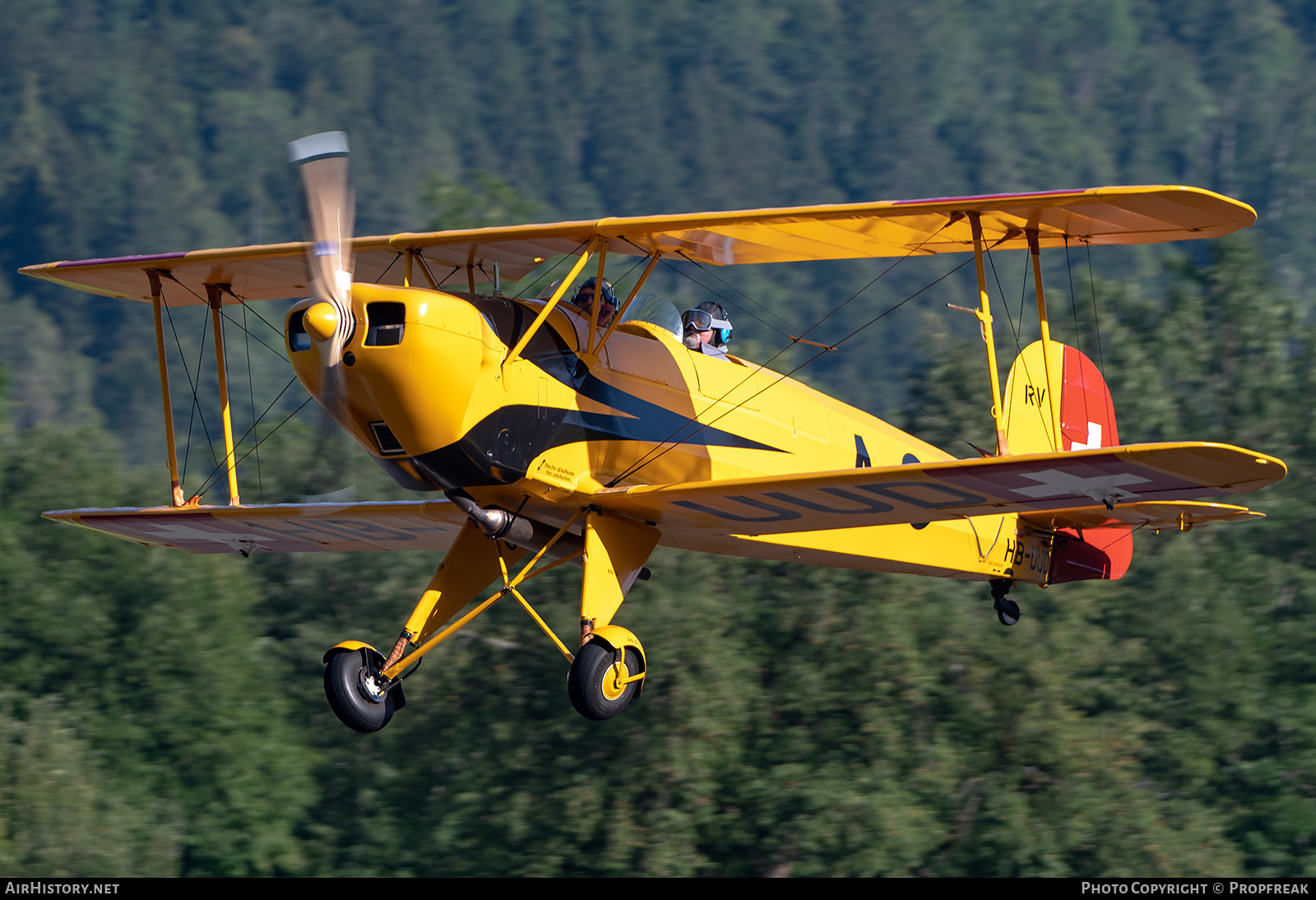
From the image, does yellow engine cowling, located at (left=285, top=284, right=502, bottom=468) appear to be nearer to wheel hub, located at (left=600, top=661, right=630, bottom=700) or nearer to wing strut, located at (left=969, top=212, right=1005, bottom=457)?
wheel hub, located at (left=600, top=661, right=630, bottom=700)

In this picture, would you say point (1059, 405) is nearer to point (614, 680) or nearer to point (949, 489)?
point (949, 489)

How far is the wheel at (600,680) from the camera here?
8.70 m

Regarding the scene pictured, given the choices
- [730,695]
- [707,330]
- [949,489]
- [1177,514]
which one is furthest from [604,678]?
[730,695]

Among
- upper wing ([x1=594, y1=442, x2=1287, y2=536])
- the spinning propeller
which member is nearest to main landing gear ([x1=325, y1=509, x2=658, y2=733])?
upper wing ([x1=594, y1=442, x2=1287, y2=536])

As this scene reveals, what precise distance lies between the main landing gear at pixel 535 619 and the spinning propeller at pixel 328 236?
158 centimetres

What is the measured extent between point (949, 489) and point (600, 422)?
6.72 feet

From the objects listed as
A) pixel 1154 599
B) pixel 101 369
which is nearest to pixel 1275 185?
pixel 101 369

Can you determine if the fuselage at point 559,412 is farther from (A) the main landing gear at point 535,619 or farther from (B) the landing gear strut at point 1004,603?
(B) the landing gear strut at point 1004,603

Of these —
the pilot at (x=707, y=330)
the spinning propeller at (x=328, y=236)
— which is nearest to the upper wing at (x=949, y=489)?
the pilot at (x=707, y=330)

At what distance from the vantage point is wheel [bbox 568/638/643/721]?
8703 mm

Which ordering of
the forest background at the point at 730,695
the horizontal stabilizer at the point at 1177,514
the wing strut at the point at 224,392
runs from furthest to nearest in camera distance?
1. the forest background at the point at 730,695
2. the wing strut at the point at 224,392
3. the horizontal stabilizer at the point at 1177,514

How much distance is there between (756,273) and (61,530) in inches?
2416

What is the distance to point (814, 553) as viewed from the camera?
36.7 ft
